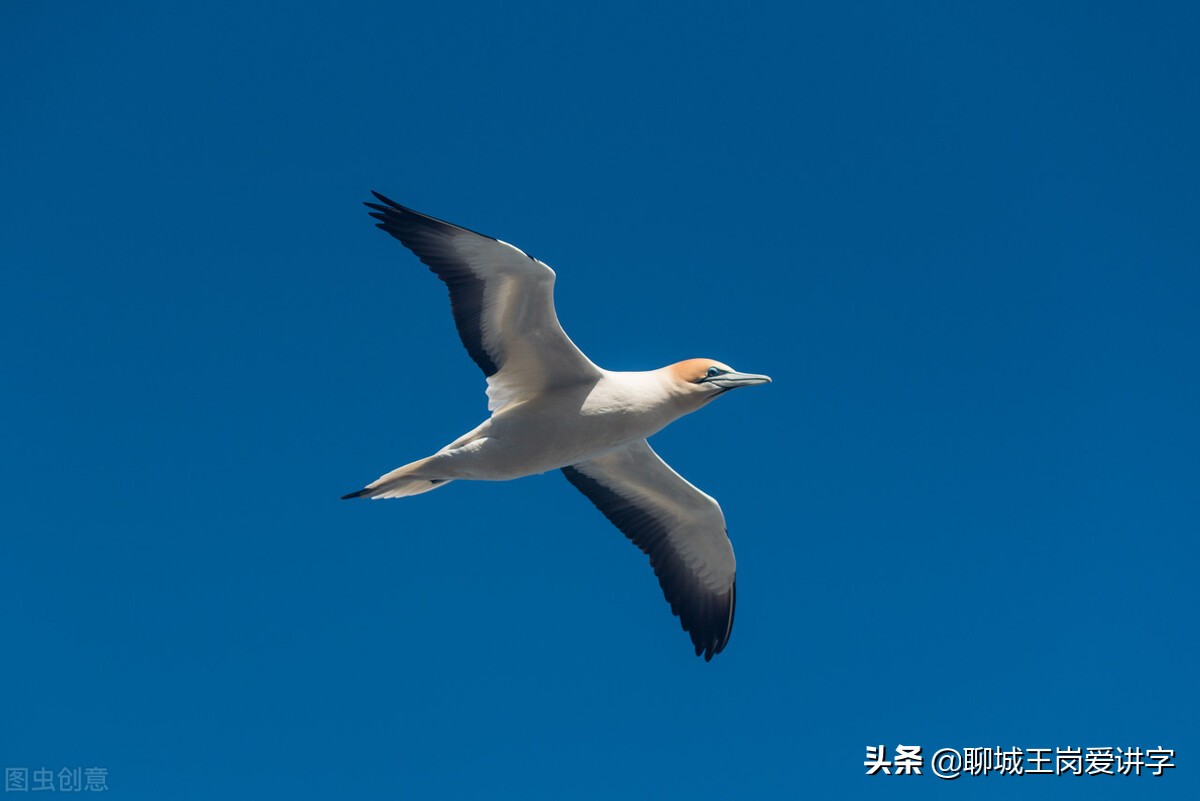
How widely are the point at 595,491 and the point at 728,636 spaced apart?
2445mm

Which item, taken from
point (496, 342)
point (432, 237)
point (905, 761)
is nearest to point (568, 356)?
Result: point (496, 342)

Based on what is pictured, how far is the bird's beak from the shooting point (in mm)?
13765

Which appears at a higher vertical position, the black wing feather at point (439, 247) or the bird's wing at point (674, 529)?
the black wing feather at point (439, 247)

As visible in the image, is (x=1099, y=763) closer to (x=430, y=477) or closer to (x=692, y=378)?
(x=692, y=378)

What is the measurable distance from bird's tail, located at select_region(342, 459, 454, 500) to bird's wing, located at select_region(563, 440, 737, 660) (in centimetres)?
221

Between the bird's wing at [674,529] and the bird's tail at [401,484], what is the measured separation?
2.21m

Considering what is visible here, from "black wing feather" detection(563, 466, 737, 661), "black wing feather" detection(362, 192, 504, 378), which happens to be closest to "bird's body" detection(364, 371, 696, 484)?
"black wing feather" detection(362, 192, 504, 378)

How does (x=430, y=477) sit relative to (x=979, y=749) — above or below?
above

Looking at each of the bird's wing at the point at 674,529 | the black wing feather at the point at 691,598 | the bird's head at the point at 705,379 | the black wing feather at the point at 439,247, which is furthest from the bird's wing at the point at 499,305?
the black wing feather at the point at 691,598

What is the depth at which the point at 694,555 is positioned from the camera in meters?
15.9

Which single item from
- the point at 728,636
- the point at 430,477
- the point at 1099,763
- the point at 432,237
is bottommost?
the point at 1099,763

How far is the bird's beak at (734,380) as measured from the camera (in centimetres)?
1376

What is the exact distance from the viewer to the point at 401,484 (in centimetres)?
1371

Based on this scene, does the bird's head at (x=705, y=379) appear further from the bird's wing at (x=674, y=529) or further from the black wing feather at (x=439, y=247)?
the black wing feather at (x=439, y=247)
